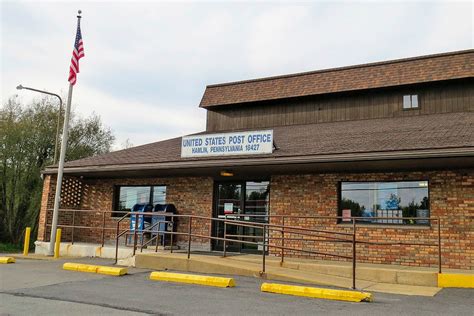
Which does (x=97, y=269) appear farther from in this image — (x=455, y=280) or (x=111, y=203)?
(x=455, y=280)

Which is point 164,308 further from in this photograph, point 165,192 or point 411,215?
point 165,192

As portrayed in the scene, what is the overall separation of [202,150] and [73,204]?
581 cm

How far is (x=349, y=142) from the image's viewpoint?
1137 centimetres

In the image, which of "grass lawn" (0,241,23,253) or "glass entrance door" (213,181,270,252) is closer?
"glass entrance door" (213,181,270,252)

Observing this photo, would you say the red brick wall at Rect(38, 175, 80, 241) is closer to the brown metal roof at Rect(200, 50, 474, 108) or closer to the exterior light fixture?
the exterior light fixture

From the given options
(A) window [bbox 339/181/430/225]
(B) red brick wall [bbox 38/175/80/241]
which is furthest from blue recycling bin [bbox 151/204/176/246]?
(A) window [bbox 339/181/430/225]

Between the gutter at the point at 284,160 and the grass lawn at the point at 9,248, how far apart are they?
26.4 feet

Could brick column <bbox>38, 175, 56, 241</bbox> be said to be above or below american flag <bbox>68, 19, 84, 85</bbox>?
below

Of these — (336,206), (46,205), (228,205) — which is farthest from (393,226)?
(46,205)

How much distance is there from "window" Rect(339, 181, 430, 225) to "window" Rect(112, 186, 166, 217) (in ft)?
19.3

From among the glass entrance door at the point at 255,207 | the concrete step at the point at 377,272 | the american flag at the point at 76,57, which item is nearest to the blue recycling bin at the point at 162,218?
the glass entrance door at the point at 255,207

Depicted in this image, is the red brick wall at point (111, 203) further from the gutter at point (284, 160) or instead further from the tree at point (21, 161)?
the tree at point (21, 161)

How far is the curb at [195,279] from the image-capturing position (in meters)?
8.29

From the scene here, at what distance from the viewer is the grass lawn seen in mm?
20719
